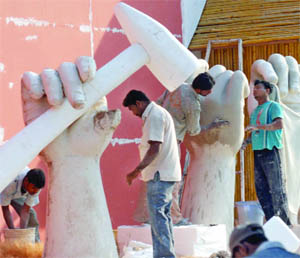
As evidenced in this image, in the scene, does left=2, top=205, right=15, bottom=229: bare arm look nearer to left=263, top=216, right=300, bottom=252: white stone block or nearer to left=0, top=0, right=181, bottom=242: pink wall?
left=0, top=0, right=181, bottom=242: pink wall

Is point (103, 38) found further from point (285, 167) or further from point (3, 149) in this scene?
point (3, 149)

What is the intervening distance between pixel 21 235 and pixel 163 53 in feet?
7.81

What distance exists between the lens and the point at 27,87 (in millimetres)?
6477

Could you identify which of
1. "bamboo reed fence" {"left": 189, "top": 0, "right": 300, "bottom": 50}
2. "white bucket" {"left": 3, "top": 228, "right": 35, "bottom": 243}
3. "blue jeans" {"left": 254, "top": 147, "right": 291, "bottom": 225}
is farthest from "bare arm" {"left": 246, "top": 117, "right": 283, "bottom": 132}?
"bamboo reed fence" {"left": 189, "top": 0, "right": 300, "bottom": 50}

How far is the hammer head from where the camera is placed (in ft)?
21.6

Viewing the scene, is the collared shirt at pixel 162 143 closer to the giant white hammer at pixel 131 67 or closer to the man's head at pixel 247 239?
the giant white hammer at pixel 131 67

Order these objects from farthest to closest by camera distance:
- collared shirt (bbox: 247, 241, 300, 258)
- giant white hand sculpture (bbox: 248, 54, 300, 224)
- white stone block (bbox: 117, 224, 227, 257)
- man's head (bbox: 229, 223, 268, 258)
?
1. giant white hand sculpture (bbox: 248, 54, 300, 224)
2. white stone block (bbox: 117, 224, 227, 257)
3. man's head (bbox: 229, 223, 268, 258)
4. collared shirt (bbox: 247, 241, 300, 258)

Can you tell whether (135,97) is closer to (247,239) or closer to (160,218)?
(160,218)

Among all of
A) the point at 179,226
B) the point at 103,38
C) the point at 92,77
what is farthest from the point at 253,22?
the point at 92,77

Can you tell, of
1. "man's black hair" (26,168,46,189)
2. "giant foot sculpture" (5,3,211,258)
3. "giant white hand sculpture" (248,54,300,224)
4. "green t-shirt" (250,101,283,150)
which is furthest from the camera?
"giant white hand sculpture" (248,54,300,224)

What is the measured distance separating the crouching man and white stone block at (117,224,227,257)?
3.05ft

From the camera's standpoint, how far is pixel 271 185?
326 inches

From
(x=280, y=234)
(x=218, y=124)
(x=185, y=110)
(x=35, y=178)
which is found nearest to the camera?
(x=280, y=234)

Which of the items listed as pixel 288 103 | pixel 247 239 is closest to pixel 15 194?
pixel 288 103
